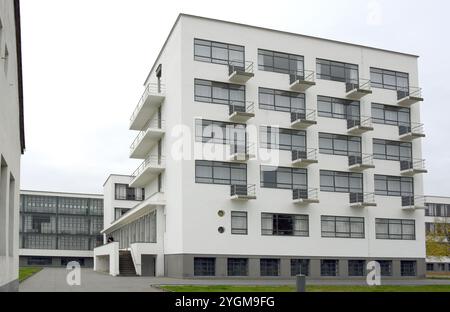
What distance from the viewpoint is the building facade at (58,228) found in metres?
92.8

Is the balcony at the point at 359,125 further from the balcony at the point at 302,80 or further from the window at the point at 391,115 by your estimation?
the balcony at the point at 302,80

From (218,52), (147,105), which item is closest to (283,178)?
(218,52)

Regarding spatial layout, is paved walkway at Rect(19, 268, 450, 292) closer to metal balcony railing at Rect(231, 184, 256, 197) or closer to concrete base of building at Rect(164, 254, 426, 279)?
concrete base of building at Rect(164, 254, 426, 279)

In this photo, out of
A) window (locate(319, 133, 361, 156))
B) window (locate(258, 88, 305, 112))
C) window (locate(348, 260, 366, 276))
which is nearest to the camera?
window (locate(258, 88, 305, 112))

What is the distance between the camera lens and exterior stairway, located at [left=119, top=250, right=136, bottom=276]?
4619 centimetres

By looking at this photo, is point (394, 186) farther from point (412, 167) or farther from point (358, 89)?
point (358, 89)

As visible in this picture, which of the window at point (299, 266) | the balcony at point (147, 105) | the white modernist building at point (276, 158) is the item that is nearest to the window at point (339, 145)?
the white modernist building at point (276, 158)

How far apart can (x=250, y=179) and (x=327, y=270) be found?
930 centimetres

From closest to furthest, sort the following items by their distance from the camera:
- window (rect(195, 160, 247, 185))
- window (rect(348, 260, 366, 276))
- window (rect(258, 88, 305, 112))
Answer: window (rect(195, 160, 247, 185)) < window (rect(258, 88, 305, 112)) < window (rect(348, 260, 366, 276))

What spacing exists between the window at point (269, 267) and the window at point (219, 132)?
8713 millimetres

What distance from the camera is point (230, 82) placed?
4572cm

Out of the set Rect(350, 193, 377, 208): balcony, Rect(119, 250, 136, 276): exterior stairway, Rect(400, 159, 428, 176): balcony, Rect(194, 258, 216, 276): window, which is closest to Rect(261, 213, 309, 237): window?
Rect(350, 193, 377, 208): balcony

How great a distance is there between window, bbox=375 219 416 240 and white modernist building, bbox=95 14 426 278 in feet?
0.27
